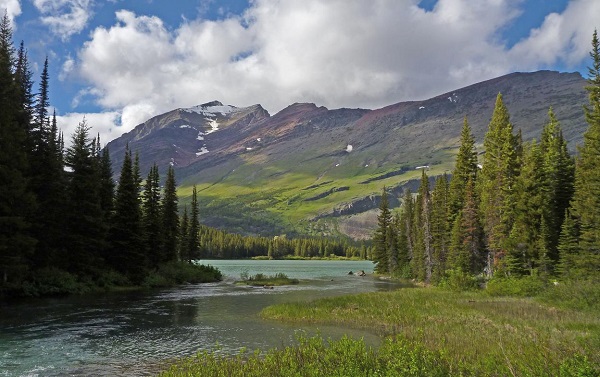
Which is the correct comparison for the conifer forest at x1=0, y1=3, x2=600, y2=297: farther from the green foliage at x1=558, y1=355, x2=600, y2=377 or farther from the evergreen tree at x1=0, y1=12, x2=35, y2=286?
the green foliage at x1=558, y1=355, x2=600, y2=377

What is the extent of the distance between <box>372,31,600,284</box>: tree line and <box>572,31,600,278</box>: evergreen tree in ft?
0.27

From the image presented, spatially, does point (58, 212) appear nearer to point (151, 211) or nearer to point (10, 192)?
point (10, 192)

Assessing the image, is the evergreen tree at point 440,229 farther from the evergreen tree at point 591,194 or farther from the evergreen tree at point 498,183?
the evergreen tree at point 591,194

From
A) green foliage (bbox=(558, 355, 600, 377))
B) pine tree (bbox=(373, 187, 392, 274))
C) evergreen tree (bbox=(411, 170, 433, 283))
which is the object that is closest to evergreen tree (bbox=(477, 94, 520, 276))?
evergreen tree (bbox=(411, 170, 433, 283))

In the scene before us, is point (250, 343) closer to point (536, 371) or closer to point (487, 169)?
point (536, 371)

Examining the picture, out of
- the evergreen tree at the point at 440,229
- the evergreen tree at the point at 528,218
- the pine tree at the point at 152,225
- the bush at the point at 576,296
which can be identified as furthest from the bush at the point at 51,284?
the evergreen tree at the point at 440,229

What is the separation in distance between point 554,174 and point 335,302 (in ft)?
104

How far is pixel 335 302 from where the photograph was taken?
3938cm

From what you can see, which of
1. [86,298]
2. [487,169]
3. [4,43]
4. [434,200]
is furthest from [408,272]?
[4,43]

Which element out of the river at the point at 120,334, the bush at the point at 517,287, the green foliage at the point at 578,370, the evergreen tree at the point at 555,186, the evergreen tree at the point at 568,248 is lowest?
the river at the point at 120,334

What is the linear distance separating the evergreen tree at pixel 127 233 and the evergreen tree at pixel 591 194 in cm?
5315

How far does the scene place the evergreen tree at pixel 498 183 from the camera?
5153cm

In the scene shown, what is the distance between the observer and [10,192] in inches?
1422

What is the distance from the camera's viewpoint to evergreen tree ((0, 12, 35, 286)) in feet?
117
